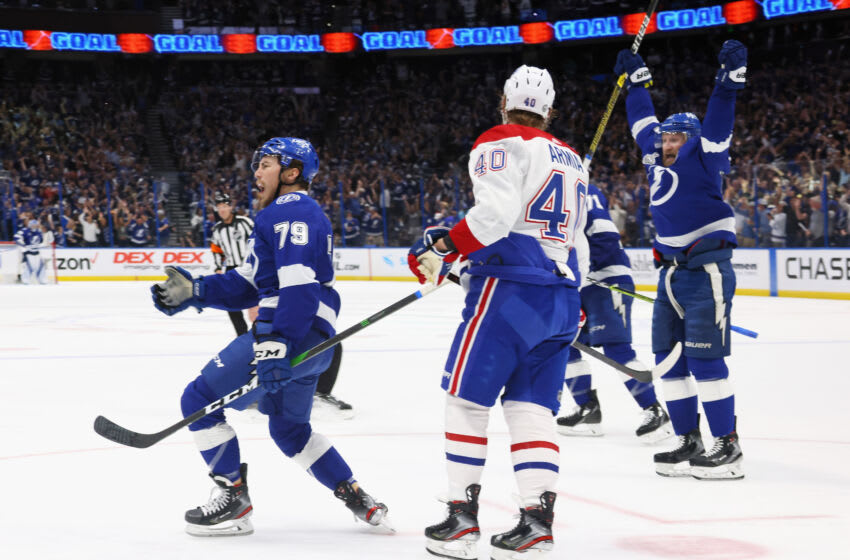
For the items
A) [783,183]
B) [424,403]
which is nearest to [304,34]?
[783,183]

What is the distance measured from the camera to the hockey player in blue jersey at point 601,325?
500cm

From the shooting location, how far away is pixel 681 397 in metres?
4.22

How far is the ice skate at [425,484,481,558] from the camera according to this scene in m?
2.84

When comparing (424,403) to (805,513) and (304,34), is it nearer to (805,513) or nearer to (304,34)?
(805,513)

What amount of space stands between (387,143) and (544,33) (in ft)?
16.8

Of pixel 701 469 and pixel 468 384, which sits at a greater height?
pixel 468 384

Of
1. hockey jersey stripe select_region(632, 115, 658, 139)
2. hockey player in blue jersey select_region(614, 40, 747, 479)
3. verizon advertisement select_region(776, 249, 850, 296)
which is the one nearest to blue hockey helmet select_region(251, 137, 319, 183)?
hockey player in blue jersey select_region(614, 40, 747, 479)

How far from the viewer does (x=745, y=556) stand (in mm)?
2863

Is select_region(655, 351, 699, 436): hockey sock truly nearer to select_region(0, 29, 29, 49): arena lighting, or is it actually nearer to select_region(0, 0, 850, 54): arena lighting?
select_region(0, 0, 850, 54): arena lighting

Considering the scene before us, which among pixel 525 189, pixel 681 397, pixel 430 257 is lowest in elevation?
pixel 681 397

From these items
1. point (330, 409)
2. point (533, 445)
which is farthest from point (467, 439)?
point (330, 409)

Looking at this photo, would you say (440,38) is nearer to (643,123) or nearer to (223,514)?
(643,123)

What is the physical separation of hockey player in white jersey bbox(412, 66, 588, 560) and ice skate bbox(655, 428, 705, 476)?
1316 millimetres

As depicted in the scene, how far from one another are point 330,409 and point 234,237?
2360 millimetres
